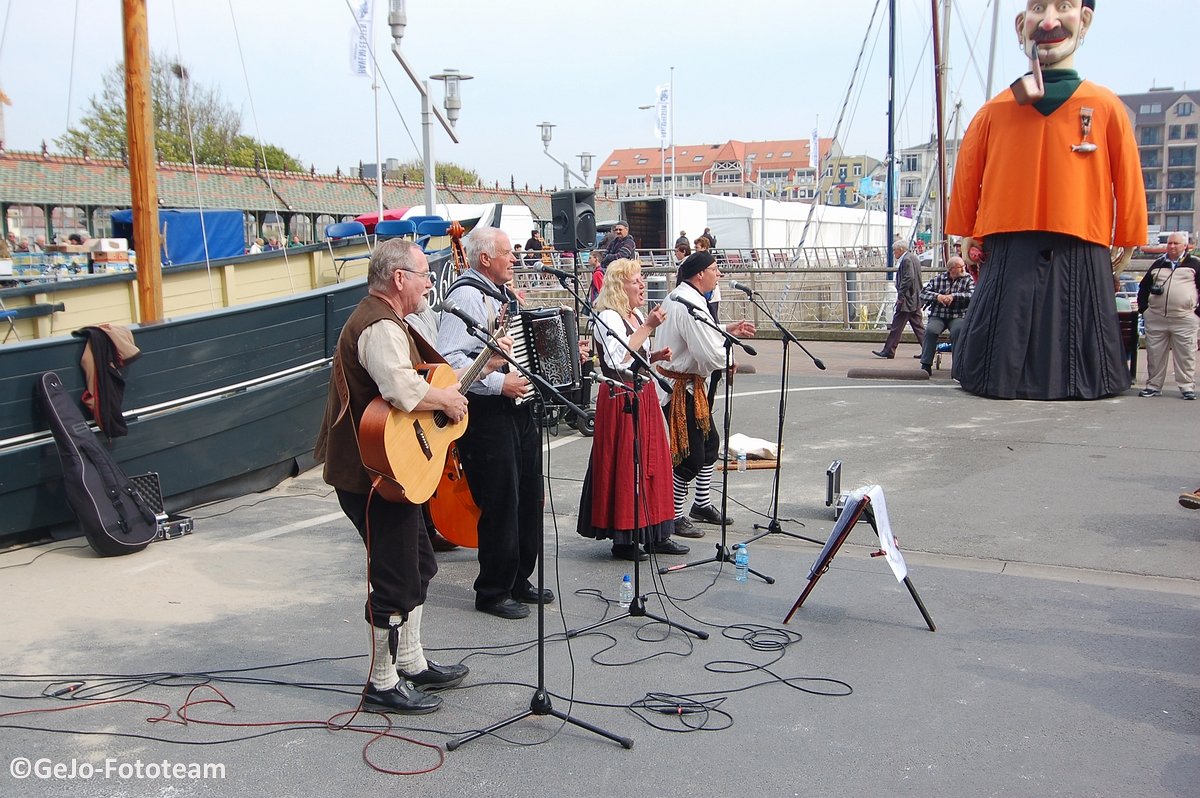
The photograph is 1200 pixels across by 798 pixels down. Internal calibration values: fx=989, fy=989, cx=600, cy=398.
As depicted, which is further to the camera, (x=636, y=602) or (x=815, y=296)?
(x=815, y=296)

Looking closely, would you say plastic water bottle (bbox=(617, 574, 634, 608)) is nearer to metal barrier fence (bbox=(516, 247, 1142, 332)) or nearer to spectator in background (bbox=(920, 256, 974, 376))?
spectator in background (bbox=(920, 256, 974, 376))

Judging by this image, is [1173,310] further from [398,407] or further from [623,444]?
[398,407]

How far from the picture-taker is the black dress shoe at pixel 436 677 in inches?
174

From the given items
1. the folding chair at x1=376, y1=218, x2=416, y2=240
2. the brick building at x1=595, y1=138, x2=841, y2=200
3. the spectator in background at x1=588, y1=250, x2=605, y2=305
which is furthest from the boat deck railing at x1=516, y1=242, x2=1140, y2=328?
the brick building at x1=595, y1=138, x2=841, y2=200

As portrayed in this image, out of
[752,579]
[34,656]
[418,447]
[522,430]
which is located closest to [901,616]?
[752,579]

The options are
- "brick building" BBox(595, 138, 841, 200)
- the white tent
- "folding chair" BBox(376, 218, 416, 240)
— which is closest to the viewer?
"folding chair" BBox(376, 218, 416, 240)

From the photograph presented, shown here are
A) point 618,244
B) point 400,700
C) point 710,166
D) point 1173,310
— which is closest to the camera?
point 400,700

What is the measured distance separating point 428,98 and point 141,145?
22.3 feet

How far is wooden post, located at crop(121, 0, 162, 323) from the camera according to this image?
27.9 feet

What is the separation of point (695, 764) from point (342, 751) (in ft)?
4.57

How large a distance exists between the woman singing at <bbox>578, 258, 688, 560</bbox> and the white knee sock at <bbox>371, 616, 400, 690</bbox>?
200 cm

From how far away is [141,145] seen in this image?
28.2 ft

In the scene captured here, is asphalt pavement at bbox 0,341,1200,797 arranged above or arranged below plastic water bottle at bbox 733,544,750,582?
below

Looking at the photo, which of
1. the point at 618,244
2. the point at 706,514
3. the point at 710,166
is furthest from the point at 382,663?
the point at 710,166
